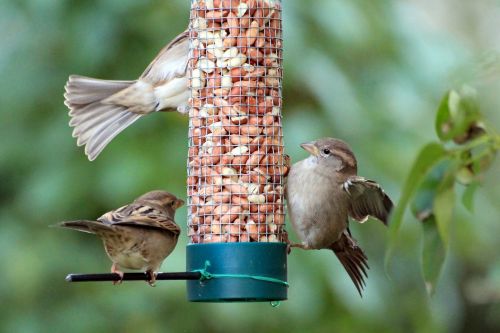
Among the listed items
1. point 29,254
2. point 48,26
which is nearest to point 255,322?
point 29,254

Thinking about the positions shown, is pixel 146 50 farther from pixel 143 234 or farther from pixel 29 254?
pixel 143 234

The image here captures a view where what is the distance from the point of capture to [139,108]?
15.9ft

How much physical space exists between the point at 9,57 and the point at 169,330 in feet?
6.28

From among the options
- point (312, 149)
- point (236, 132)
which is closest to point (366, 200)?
point (312, 149)

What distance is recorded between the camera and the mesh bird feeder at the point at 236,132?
4.04 meters

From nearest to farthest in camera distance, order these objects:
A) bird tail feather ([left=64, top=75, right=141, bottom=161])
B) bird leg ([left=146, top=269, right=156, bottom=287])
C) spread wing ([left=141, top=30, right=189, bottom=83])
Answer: bird leg ([left=146, top=269, right=156, bottom=287])
spread wing ([left=141, top=30, right=189, bottom=83])
bird tail feather ([left=64, top=75, right=141, bottom=161])

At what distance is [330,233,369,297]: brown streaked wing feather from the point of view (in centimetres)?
455

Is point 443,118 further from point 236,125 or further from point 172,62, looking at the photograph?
point 172,62

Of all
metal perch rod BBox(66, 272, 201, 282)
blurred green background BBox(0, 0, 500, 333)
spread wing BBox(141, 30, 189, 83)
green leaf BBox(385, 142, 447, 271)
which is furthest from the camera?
blurred green background BBox(0, 0, 500, 333)

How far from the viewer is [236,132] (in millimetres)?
4090

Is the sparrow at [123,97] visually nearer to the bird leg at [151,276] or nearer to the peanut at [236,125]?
the peanut at [236,125]

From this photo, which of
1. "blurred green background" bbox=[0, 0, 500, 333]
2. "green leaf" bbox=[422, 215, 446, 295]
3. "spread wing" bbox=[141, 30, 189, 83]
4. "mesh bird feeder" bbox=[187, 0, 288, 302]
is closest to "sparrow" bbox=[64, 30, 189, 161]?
"spread wing" bbox=[141, 30, 189, 83]

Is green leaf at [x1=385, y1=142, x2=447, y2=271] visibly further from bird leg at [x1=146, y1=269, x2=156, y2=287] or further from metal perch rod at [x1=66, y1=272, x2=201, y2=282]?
bird leg at [x1=146, y1=269, x2=156, y2=287]

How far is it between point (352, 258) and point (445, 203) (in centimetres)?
373
